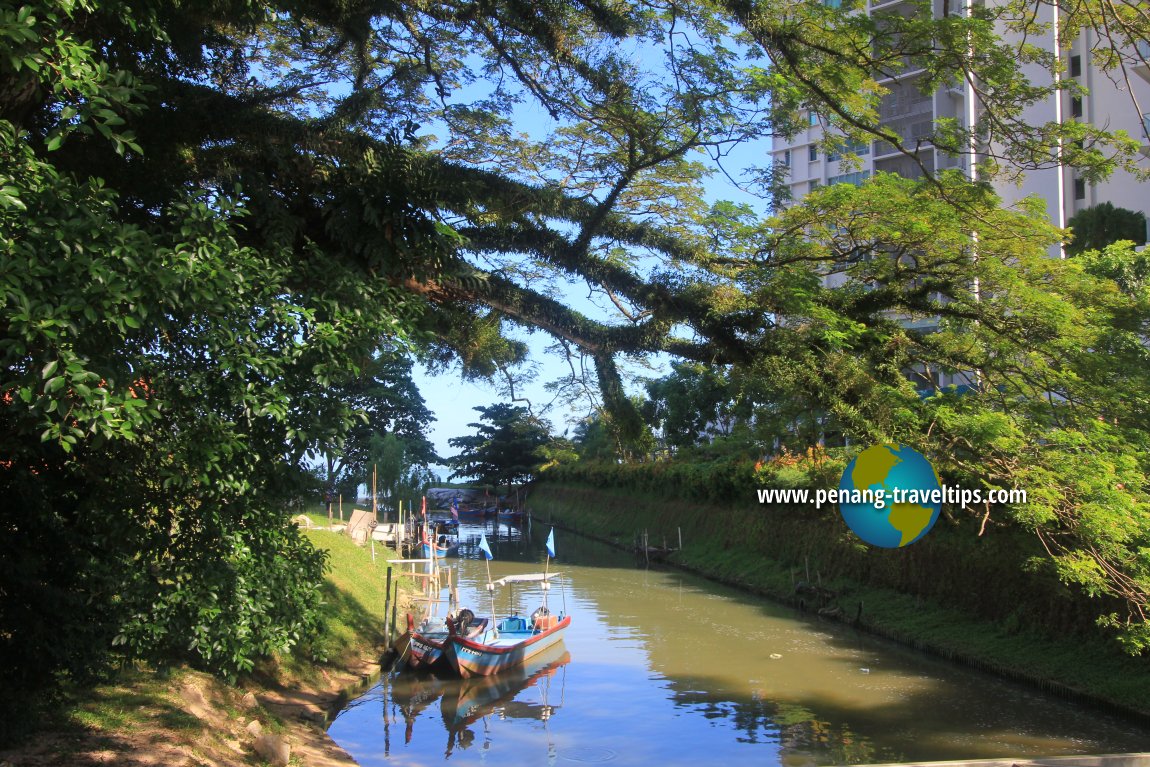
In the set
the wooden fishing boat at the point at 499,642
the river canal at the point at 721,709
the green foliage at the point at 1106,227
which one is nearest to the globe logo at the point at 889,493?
the river canal at the point at 721,709

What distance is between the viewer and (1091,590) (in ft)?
28.9

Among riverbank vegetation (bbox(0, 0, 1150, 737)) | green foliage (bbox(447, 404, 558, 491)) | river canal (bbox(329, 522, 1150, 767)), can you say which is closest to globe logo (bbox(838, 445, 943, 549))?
riverbank vegetation (bbox(0, 0, 1150, 737))

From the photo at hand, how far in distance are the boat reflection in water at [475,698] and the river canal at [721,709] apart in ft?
0.10

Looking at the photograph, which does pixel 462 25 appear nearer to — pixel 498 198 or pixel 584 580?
pixel 498 198

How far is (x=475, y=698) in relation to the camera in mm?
12828

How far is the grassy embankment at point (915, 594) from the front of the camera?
37.7 feet

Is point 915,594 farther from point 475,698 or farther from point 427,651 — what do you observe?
point 427,651

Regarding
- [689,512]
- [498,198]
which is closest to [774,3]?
Answer: [498,198]

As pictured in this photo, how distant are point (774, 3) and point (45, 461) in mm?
6352

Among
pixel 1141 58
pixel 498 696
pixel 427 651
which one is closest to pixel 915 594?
pixel 498 696

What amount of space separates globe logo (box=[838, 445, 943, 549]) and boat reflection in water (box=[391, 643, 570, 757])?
5033 millimetres

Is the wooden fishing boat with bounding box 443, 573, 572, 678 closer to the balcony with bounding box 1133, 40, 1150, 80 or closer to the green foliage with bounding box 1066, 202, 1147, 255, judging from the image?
the balcony with bounding box 1133, 40, 1150, 80

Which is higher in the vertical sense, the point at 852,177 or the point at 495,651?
the point at 852,177

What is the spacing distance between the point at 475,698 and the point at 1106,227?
15066mm
